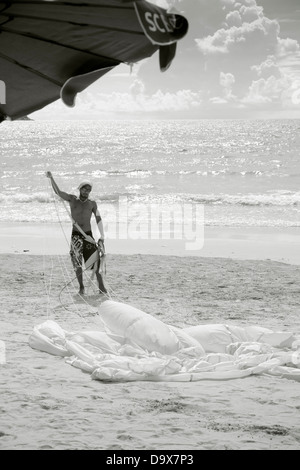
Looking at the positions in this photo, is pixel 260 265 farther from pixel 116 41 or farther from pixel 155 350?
pixel 116 41

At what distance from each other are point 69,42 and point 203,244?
10657 millimetres

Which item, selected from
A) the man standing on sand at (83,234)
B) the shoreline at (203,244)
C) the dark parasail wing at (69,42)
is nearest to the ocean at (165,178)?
the man standing on sand at (83,234)

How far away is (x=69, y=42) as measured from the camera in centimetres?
350

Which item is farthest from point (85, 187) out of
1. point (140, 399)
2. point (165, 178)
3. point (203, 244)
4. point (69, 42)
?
point (165, 178)

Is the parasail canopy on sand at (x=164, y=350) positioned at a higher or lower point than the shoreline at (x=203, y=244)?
lower

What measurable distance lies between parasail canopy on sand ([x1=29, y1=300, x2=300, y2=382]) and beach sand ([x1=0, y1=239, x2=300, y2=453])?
3.9 inches

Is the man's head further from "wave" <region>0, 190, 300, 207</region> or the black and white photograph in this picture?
"wave" <region>0, 190, 300, 207</region>

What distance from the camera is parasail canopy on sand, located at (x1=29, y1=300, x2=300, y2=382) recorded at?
5.12m

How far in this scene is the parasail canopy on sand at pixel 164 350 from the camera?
5.12 meters

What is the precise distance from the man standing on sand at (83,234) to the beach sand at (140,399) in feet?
1.36

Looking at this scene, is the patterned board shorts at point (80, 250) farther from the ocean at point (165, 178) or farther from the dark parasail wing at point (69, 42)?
the dark parasail wing at point (69, 42)

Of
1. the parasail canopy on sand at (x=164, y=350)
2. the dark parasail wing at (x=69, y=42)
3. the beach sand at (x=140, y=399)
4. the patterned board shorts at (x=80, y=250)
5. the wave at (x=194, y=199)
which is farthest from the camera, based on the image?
the wave at (x=194, y=199)

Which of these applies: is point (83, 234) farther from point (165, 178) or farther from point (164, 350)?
point (165, 178)

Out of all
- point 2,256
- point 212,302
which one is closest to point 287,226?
point 2,256
